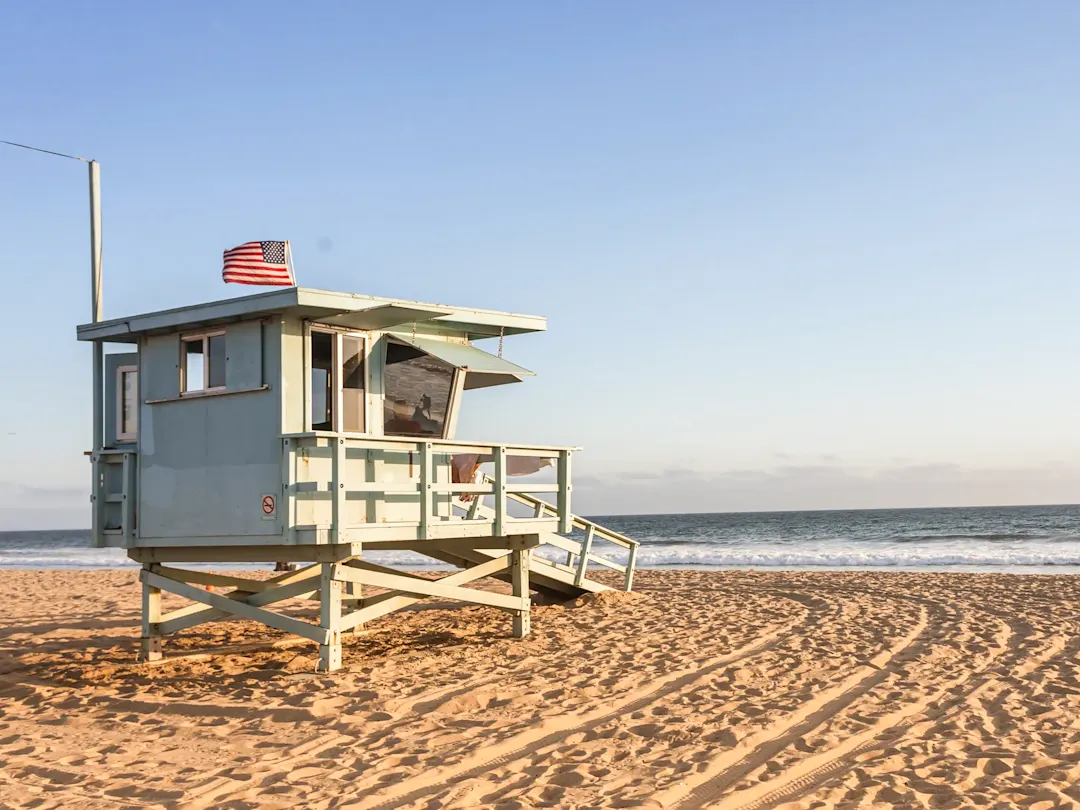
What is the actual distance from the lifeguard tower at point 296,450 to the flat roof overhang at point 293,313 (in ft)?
0.07

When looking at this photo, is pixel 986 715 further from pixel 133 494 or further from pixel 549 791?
pixel 133 494

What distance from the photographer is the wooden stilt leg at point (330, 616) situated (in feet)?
33.0

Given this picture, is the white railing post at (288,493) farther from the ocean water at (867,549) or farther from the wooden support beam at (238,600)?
the ocean water at (867,549)

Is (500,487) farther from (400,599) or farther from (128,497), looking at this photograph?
(128,497)

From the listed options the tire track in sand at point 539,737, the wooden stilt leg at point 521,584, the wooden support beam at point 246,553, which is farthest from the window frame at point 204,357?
the tire track in sand at point 539,737

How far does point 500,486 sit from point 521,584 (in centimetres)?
176

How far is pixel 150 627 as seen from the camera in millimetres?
11500

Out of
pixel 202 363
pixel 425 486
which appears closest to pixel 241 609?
pixel 425 486

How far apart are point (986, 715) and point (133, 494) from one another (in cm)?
839

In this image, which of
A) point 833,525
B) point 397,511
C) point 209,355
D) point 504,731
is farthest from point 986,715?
point 833,525

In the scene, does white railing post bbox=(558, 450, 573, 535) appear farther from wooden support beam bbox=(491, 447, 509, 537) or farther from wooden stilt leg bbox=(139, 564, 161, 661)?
wooden stilt leg bbox=(139, 564, 161, 661)

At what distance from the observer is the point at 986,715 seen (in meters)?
8.18

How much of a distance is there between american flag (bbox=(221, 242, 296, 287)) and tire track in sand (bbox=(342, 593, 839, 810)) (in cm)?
561

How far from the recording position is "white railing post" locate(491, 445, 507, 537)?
11180 millimetres
